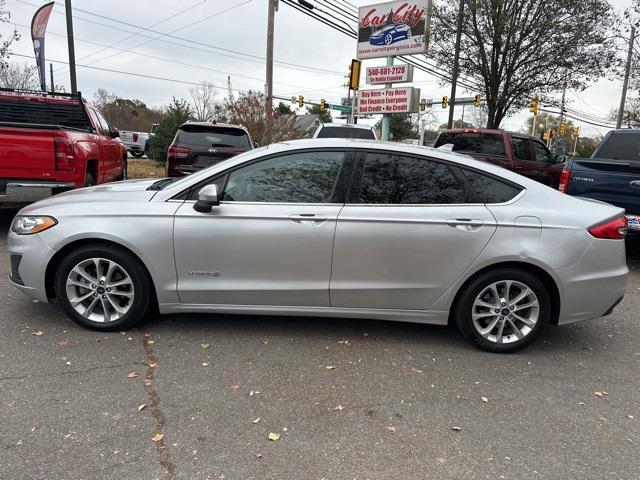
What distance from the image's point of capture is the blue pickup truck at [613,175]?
654 centimetres

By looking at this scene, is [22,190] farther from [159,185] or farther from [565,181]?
[565,181]

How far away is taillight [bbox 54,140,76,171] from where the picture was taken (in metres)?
6.36

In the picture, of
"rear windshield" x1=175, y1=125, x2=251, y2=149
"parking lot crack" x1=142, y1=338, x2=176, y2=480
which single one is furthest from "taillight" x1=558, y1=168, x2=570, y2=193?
"parking lot crack" x1=142, y1=338, x2=176, y2=480

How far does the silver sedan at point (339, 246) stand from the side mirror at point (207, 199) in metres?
0.01

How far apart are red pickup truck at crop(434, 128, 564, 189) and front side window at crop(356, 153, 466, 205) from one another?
637cm

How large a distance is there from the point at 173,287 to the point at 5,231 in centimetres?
510

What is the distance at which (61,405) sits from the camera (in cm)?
302

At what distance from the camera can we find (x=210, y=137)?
9.74 meters

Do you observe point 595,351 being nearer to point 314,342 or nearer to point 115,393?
point 314,342

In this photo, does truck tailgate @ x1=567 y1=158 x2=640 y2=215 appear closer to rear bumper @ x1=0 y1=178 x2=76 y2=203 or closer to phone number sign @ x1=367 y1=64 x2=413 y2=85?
rear bumper @ x1=0 y1=178 x2=76 y2=203

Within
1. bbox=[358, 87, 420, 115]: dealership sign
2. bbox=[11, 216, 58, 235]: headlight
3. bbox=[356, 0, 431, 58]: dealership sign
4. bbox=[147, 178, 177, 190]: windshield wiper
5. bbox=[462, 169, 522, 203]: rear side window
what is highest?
bbox=[356, 0, 431, 58]: dealership sign

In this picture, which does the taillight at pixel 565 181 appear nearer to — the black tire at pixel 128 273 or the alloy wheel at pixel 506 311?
the alloy wheel at pixel 506 311

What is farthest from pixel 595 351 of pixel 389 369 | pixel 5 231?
pixel 5 231

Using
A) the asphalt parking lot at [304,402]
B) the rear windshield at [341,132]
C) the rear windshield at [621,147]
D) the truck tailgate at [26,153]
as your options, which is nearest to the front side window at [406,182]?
the asphalt parking lot at [304,402]
